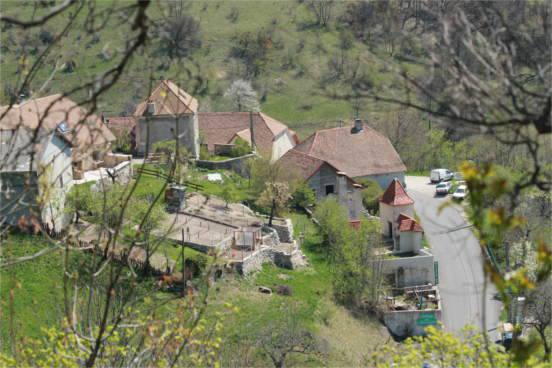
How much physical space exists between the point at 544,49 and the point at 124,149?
3667cm

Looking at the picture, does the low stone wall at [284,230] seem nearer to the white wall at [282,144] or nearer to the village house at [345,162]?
the village house at [345,162]

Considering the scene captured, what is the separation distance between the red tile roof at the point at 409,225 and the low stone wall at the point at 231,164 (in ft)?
31.3

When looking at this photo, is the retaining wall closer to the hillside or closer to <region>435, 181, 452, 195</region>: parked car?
<region>435, 181, 452, 195</region>: parked car

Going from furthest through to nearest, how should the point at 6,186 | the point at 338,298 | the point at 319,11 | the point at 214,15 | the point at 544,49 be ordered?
the point at 214,15 → the point at 319,11 → the point at 338,298 → the point at 6,186 → the point at 544,49

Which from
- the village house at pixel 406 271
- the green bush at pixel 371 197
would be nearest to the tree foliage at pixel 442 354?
the village house at pixel 406 271

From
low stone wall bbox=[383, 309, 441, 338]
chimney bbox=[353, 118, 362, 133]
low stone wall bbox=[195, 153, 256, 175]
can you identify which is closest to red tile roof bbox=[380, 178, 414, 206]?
low stone wall bbox=[383, 309, 441, 338]

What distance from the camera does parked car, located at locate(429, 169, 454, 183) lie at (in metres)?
45.4

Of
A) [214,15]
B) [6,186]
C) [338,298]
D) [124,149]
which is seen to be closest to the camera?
[6,186]

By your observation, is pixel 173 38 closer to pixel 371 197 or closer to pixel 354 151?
pixel 371 197

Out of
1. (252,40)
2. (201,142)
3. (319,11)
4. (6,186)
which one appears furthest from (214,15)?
(6,186)

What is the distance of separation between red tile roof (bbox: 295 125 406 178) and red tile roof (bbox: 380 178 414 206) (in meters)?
5.32

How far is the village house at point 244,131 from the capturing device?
46.6 m

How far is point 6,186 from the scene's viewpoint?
721cm

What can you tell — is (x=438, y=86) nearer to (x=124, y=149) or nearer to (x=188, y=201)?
(x=188, y=201)
